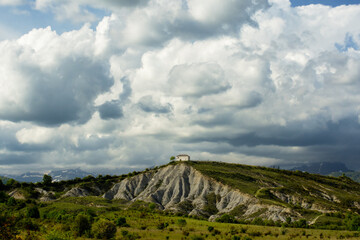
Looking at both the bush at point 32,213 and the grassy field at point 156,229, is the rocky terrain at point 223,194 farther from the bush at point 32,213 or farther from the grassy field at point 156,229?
the bush at point 32,213

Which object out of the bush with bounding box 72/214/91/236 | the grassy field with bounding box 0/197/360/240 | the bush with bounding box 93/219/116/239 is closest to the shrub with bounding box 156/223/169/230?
the grassy field with bounding box 0/197/360/240

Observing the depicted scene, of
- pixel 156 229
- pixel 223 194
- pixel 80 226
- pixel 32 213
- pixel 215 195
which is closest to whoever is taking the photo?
pixel 80 226

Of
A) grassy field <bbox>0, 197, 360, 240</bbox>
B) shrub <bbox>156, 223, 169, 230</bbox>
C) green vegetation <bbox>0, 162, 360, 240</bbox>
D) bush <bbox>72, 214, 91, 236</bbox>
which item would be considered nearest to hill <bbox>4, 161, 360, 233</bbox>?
green vegetation <bbox>0, 162, 360, 240</bbox>

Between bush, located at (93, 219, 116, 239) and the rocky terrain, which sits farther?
the rocky terrain

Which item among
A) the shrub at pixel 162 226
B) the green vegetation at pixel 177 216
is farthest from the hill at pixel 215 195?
the shrub at pixel 162 226

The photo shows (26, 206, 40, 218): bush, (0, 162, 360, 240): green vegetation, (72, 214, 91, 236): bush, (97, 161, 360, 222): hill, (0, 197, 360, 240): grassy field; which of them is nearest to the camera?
(0, 197, 360, 240): grassy field

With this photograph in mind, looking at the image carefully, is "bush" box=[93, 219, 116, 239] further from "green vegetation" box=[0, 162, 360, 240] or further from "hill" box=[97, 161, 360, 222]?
"hill" box=[97, 161, 360, 222]

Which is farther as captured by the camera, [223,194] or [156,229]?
[223,194]

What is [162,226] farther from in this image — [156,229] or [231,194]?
[231,194]

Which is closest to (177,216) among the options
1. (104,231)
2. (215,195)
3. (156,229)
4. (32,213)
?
(156,229)

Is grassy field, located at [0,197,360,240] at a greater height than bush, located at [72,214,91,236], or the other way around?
bush, located at [72,214,91,236]

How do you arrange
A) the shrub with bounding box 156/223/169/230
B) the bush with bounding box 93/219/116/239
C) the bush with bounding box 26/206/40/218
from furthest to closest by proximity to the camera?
the bush with bounding box 26/206/40/218 < the shrub with bounding box 156/223/169/230 < the bush with bounding box 93/219/116/239

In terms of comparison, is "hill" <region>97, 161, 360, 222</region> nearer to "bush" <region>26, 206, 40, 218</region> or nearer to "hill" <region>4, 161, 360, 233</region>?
"hill" <region>4, 161, 360, 233</region>

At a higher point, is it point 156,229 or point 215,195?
point 215,195
